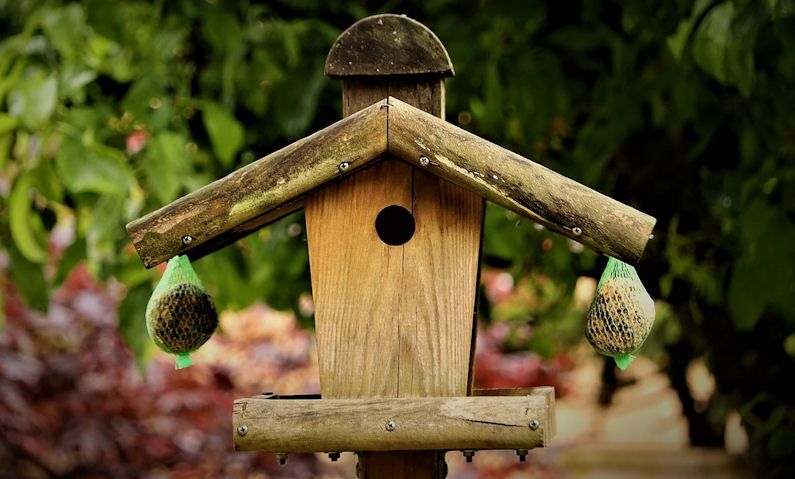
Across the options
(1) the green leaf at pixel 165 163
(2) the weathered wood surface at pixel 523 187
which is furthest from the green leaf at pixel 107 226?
(2) the weathered wood surface at pixel 523 187

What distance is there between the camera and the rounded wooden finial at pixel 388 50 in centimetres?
163

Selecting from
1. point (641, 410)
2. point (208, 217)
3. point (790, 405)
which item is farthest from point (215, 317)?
point (641, 410)

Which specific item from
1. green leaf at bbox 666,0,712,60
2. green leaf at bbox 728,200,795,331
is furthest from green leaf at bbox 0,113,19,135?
green leaf at bbox 728,200,795,331

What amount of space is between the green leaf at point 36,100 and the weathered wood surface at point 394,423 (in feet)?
3.37

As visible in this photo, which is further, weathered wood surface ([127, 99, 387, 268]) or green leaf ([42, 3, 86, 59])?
green leaf ([42, 3, 86, 59])

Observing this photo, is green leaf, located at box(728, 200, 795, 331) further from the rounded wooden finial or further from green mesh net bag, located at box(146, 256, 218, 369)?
green mesh net bag, located at box(146, 256, 218, 369)

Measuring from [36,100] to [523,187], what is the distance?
50.0 inches

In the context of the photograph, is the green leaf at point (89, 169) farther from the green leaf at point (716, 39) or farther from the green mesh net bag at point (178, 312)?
the green leaf at point (716, 39)

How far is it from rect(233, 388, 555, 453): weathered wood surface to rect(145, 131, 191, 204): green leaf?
1.01 m

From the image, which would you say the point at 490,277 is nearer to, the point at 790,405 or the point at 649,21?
the point at 790,405

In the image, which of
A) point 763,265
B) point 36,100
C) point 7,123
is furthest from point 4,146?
point 763,265

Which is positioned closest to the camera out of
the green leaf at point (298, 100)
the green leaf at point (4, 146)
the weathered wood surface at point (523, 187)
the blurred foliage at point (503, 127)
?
the weathered wood surface at point (523, 187)

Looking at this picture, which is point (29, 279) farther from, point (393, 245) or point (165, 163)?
point (393, 245)

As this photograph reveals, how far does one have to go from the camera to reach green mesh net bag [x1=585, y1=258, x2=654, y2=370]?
1573 mm
